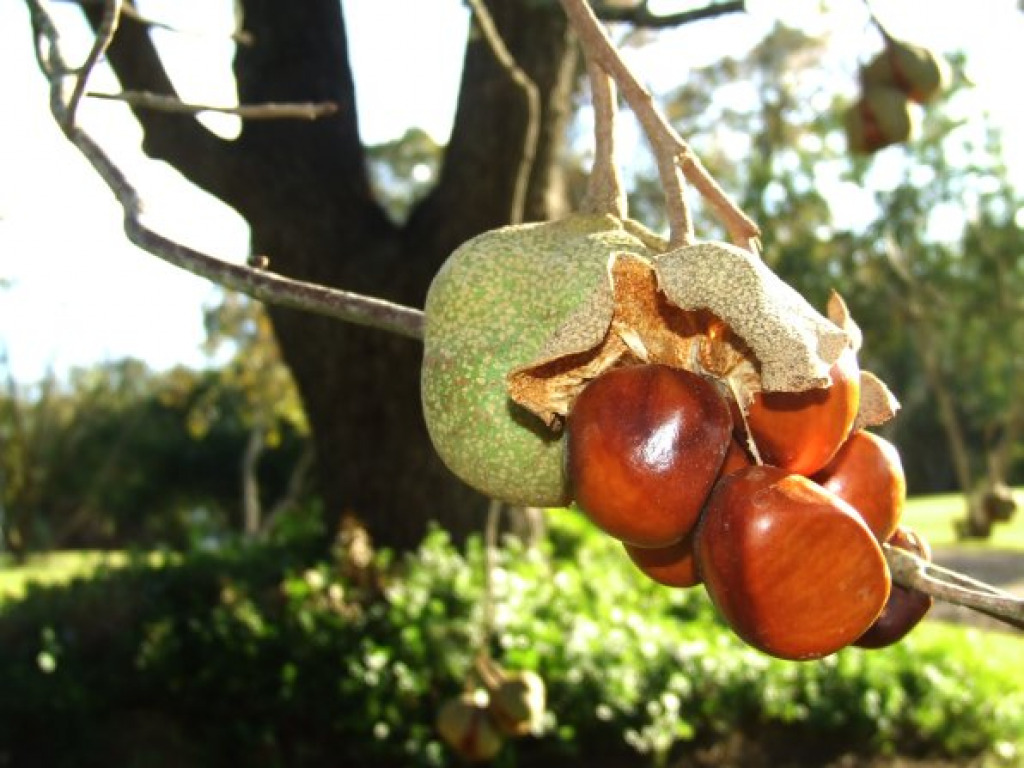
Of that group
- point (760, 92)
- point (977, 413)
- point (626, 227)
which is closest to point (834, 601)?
point (626, 227)

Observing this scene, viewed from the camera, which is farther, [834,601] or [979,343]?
[979,343]

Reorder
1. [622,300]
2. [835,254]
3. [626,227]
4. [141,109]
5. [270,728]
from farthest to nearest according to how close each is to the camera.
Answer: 1. [835,254]
2. [270,728]
3. [141,109]
4. [626,227]
5. [622,300]

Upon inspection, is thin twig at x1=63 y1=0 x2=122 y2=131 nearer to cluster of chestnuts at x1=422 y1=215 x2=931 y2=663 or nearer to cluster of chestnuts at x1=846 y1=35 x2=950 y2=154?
cluster of chestnuts at x1=422 y1=215 x2=931 y2=663

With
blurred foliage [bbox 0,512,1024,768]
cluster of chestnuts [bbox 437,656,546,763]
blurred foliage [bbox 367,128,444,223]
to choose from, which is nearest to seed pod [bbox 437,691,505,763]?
cluster of chestnuts [bbox 437,656,546,763]

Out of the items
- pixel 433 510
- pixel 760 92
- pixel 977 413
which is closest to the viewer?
pixel 433 510

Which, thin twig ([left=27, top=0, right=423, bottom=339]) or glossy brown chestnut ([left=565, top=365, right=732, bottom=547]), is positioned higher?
thin twig ([left=27, top=0, right=423, bottom=339])

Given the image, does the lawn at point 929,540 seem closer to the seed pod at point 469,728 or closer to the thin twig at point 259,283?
the seed pod at point 469,728

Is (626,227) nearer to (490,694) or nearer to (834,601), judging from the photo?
(834,601)
